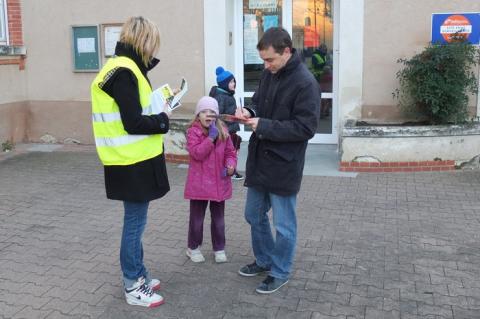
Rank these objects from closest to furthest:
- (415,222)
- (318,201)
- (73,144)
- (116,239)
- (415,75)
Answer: (116,239) < (415,222) < (318,201) < (415,75) < (73,144)

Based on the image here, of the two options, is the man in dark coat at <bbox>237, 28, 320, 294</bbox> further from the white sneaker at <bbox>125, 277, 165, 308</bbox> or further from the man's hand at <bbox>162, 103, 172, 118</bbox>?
the white sneaker at <bbox>125, 277, 165, 308</bbox>

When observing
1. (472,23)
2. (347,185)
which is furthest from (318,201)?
(472,23)

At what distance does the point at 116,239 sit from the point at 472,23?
542 centimetres

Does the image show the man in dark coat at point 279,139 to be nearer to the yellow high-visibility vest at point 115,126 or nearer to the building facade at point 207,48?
the yellow high-visibility vest at point 115,126

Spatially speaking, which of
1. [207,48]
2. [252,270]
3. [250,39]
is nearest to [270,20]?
[250,39]

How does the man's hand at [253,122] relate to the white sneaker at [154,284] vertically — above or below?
above

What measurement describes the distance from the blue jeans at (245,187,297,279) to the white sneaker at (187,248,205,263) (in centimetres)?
55

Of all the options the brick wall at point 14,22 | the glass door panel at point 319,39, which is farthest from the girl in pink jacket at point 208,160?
the brick wall at point 14,22

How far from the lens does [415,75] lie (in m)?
7.56

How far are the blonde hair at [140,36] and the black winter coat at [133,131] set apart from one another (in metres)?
0.04

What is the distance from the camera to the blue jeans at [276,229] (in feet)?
13.3

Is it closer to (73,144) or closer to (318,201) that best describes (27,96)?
(73,144)

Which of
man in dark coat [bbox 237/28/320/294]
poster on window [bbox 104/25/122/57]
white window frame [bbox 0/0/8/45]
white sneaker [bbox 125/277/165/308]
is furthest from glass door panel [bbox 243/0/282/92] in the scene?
white sneaker [bbox 125/277/165/308]

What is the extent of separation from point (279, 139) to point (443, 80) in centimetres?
432
